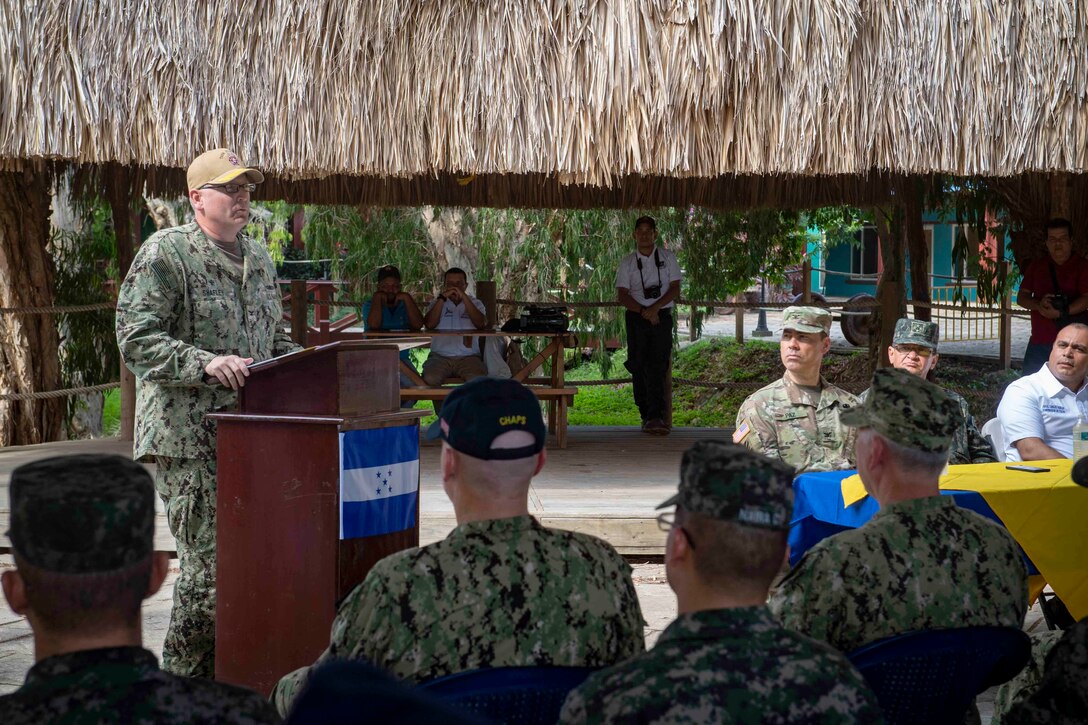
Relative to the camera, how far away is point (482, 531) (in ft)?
7.79

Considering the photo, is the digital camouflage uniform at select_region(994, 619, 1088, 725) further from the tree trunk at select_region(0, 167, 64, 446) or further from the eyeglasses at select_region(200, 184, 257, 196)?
the tree trunk at select_region(0, 167, 64, 446)

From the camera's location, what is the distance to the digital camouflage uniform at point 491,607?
2232 mm

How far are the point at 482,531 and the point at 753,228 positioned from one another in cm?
1272

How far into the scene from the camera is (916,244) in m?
9.95

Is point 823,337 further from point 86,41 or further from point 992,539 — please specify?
point 86,41

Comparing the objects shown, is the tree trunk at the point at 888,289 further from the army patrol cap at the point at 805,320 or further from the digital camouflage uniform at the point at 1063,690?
the digital camouflage uniform at the point at 1063,690

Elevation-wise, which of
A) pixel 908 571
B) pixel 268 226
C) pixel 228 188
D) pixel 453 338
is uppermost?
pixel 268 226

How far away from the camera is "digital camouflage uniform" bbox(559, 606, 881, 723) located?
5.92 feet

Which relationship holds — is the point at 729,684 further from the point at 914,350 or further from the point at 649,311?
the point at 649,311

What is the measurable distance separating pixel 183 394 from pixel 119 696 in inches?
91.5

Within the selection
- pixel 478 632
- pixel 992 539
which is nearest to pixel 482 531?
pixel 478 632

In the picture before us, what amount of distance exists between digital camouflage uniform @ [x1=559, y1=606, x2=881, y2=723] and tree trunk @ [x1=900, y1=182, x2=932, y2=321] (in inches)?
319

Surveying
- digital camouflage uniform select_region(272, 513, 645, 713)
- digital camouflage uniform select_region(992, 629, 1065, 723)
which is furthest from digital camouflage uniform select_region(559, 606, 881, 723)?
digital camouflage uniform select_region(992, 629, 1065, 723)

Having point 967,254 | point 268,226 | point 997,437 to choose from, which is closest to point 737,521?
point 997,437
